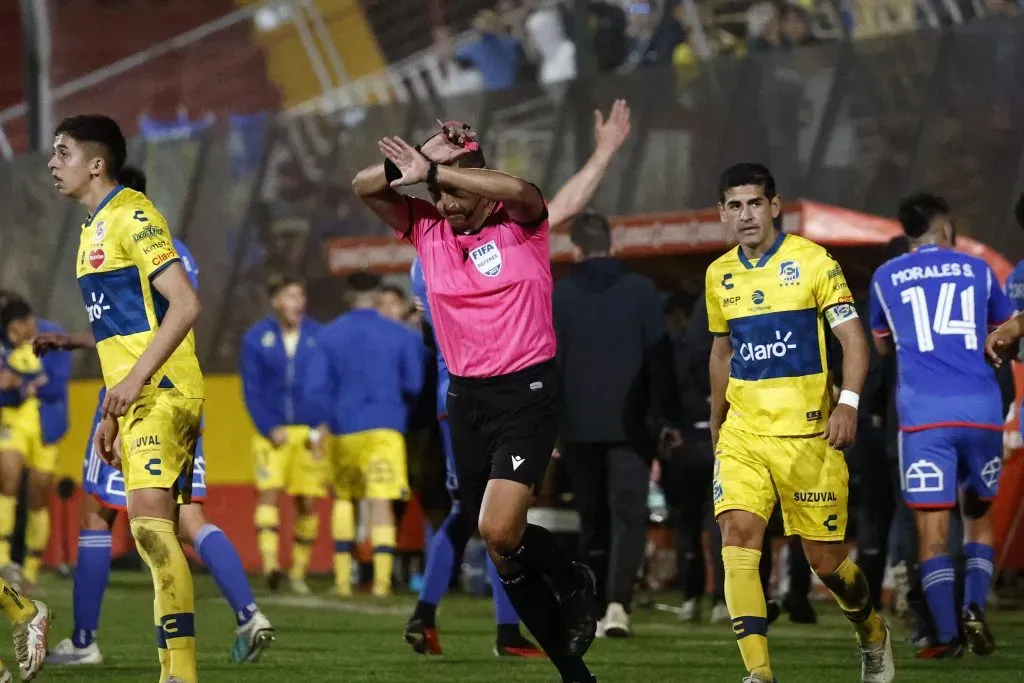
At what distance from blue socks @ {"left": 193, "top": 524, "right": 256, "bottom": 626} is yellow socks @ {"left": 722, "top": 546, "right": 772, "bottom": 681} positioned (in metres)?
2.51

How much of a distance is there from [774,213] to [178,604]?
276 cm

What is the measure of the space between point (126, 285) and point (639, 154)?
35.8 ft

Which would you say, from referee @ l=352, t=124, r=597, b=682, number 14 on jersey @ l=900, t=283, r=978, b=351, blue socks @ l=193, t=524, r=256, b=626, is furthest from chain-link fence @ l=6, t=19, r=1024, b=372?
referee @ l=352, t=124, r=597, b=682

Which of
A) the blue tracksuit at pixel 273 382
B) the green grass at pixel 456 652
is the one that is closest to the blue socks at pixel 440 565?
the green grass at pixel 456 652

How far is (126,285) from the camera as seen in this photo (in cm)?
682

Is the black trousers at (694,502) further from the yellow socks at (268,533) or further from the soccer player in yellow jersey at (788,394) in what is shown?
the soccer player in yellow jersey at (788,394)

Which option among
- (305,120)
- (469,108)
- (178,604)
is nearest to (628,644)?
(178,604)

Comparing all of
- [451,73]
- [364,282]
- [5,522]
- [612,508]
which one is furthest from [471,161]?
[451,73]

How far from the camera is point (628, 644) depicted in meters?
9.81

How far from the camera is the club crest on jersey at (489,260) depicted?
6699 mm

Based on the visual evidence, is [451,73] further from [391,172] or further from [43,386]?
[391,172]

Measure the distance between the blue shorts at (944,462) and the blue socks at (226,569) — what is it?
3046 mm

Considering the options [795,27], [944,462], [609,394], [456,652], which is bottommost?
[456,652]

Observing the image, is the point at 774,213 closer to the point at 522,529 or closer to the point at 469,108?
the point at 522,529
